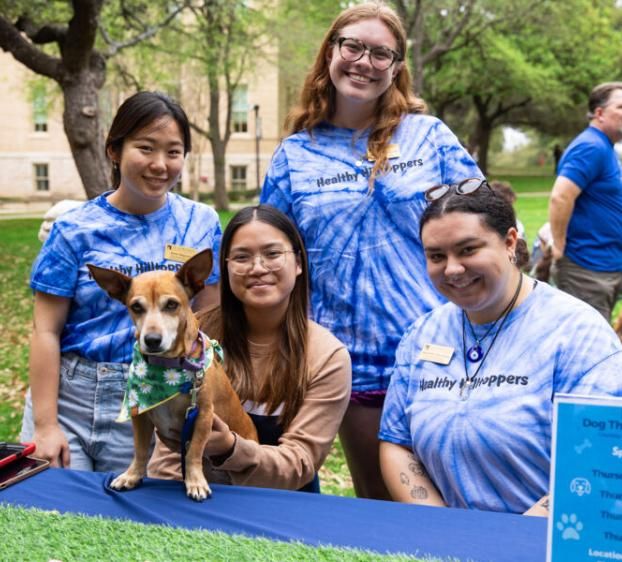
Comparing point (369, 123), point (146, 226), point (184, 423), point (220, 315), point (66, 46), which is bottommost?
point (184, 423)

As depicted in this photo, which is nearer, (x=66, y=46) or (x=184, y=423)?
(x=184, y=423)

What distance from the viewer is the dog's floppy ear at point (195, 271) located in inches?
85.0

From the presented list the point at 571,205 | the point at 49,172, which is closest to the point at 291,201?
the point at 571,205

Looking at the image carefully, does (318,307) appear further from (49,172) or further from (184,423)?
(49,172)

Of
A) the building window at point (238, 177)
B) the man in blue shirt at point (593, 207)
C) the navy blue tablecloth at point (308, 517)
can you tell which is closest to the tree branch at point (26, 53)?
the man in blue shirt at point (593, 207)

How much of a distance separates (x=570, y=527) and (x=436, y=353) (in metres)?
1.00

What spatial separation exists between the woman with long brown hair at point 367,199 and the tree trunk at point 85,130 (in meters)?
7.39

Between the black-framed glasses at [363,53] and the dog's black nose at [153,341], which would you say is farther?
the black-framed glasses at [363,53]

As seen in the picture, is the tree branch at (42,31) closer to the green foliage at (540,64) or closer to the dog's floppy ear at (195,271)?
the dog's floppy ear at (195,271)

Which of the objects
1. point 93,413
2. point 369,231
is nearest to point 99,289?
point 93,413

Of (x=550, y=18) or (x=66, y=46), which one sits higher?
(x=550, y=18)

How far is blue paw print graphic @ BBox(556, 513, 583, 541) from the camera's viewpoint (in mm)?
1422

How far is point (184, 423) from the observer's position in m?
2.16

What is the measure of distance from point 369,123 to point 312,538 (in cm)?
178
